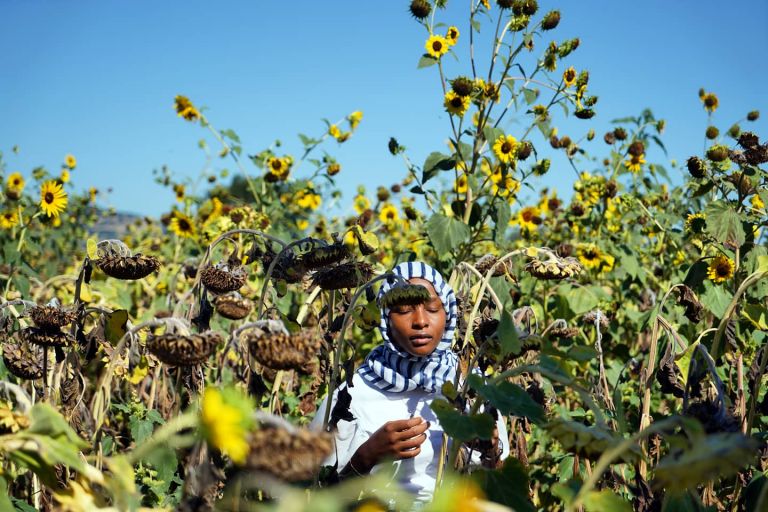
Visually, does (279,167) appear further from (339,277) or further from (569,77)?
(339,277)

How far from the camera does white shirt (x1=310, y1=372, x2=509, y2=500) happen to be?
1817 mm

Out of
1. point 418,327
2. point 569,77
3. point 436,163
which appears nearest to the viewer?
point 418,327

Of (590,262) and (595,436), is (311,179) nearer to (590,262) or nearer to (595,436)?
(590,262)

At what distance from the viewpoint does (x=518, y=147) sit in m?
3.18

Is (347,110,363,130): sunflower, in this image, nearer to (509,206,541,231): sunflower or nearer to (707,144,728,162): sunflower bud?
(509,206,541,231): sunflower

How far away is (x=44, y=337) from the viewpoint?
1.47 meters

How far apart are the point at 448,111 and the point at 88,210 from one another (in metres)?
6.57

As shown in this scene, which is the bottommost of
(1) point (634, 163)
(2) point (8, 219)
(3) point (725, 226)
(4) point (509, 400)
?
(4) point (509, 400)

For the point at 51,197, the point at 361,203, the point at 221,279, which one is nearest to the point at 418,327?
the point at 221,279

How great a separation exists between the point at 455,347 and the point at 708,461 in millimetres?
1347

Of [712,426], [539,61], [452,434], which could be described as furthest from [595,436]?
[539,61]

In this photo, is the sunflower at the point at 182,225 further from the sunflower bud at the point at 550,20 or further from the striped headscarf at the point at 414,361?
the striped headscarf at the point at 414,361

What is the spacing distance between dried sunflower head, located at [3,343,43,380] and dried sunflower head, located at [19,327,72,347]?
21mm

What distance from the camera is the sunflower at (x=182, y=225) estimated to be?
4.52m
